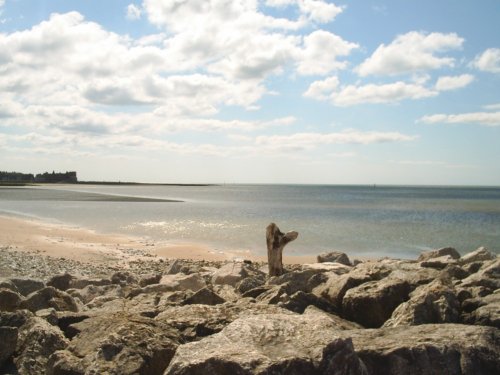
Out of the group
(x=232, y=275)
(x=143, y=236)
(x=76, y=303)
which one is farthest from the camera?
(x=143, y=236)

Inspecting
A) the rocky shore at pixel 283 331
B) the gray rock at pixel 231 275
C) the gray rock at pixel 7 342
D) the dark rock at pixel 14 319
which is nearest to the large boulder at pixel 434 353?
the rocky shore at pixel 283 331

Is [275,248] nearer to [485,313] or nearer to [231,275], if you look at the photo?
[231,275]

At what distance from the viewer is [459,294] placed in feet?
22.3

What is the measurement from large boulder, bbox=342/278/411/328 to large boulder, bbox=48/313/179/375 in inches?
A: 98.3

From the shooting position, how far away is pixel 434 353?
4344 millimetres

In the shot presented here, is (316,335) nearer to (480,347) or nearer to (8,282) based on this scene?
(480,347)

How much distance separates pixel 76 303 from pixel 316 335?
→ 5.30 metres

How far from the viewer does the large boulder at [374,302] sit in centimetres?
626

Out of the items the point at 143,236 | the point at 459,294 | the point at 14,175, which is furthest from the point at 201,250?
the point at 14,175

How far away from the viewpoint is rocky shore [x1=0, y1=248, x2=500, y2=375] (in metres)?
4.04

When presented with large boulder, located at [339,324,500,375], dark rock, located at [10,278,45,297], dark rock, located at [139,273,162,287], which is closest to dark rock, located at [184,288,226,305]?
large boulder, located at [339,324,500,375]

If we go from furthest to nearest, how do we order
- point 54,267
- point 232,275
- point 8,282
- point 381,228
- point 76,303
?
point 381,228, point 54,267, point 232,275, point 8,282, point 76,303

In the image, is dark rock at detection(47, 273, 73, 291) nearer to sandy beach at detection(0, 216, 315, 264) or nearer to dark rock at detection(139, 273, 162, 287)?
dark rock at detection(139, 273, 162, 287)

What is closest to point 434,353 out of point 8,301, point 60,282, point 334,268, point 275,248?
point 8,301
